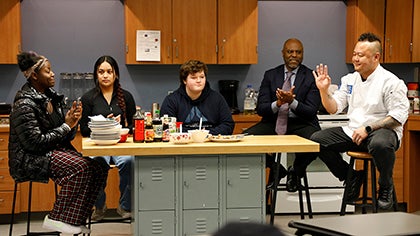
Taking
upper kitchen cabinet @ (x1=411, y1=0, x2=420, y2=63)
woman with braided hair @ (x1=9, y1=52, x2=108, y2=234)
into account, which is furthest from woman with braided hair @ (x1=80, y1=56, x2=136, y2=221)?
upper kitchen cabinet @ (x1=411, y1=0, x2=420, y2=63)

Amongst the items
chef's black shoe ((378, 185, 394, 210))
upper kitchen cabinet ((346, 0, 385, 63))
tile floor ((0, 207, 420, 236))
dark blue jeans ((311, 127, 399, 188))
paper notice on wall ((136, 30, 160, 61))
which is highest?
upper kitchen cabinet ((346, 0, 385, 63))

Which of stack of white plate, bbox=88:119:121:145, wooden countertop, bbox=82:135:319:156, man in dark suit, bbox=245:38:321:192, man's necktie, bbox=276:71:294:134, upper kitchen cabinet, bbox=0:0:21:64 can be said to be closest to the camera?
wooden countertop, bbox=82:135:319:156

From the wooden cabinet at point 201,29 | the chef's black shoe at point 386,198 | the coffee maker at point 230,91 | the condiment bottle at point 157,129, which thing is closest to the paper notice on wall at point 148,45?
the wooden cabinet at point 201,29

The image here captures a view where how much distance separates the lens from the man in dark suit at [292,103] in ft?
17.6

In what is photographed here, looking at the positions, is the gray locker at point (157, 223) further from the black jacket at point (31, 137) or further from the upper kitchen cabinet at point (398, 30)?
the upper kitchen cabinet at point (398, 30)

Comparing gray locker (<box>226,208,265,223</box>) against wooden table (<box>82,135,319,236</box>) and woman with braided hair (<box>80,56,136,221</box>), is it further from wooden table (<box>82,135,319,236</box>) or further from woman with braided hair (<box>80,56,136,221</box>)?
woman with braided hair (<box>80,56,136,221</box>)

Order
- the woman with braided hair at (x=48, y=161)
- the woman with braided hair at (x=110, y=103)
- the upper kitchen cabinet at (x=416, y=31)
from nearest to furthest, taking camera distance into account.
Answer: the woman with braided hair at (x=48, y=161) → the woman with braided hair at (x=110, y=103) → the upper kitchen cabinet at (x=416, y=31)

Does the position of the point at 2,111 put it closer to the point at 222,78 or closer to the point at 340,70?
the point at 222,78

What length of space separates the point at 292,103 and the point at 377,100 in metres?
0.89

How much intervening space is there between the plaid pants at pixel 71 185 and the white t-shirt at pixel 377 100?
183 centimetres

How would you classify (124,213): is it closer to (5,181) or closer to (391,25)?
(5,181)

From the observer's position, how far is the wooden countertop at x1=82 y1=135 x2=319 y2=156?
4.12 m

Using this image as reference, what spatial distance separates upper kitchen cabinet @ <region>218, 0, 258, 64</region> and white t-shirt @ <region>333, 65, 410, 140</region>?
1.68 m

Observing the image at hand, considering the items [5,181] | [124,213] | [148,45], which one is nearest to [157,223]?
[124,213]
